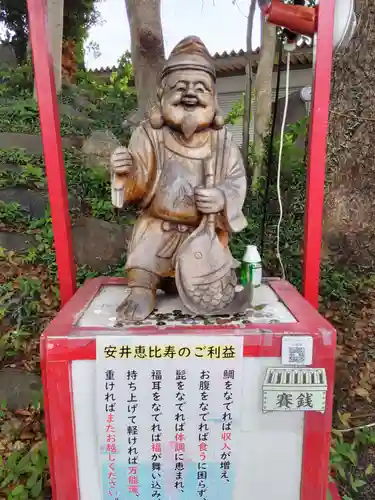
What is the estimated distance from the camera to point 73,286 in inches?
61.6

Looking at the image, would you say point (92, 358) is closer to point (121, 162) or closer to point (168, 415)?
point (168, 415)

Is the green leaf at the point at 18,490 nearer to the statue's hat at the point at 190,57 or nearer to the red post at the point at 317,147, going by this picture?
the red post at the point at 317,147

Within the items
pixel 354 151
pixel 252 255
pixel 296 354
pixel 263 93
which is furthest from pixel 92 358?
pixel 263 93

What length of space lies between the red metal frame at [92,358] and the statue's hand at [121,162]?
462mm

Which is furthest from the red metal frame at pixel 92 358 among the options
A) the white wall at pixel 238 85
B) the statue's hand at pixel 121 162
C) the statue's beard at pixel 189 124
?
the white wall at pixel 238 85

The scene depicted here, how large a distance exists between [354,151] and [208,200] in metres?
1.66

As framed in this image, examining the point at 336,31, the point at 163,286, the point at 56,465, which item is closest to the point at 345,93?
the point at 336,31

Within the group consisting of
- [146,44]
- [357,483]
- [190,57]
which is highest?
[146,44]

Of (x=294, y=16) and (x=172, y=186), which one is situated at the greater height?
(x=294, y=16)

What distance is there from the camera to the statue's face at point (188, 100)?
1.30 metres

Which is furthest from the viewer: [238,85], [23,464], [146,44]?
[238,85]

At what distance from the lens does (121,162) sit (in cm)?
131

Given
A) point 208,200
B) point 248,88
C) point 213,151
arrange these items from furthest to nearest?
point 248,88, point 213,151, point 208,200

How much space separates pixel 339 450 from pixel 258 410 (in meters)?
0.95
